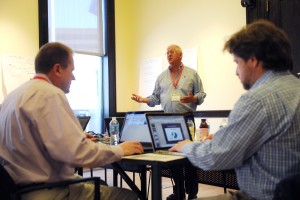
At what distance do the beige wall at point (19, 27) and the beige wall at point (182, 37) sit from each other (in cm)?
157

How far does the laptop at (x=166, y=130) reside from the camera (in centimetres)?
185

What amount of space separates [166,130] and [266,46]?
0.83 metres

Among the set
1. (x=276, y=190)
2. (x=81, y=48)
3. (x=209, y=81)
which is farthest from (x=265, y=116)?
(x=81, y=48)

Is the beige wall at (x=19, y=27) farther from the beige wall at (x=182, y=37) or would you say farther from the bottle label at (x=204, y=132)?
the bottle label at (x=204, y=132)

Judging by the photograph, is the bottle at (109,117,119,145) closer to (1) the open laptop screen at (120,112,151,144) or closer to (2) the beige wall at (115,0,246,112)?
(1) the open laptop screen at (120,112,151,144)

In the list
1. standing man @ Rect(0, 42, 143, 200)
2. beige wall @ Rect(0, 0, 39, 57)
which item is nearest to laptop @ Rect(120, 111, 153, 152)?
standing man @ Rect(0, 42, 143, 200)

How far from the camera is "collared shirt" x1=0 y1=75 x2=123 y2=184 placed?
1478 millimetres

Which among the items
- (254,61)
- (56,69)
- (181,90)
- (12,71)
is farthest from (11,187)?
(12,71)

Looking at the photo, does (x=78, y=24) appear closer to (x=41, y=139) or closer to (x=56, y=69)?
(x=56, y=69)

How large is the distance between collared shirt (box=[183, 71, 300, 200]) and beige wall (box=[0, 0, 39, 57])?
3.92m

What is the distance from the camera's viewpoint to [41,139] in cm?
151

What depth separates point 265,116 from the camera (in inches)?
45.7

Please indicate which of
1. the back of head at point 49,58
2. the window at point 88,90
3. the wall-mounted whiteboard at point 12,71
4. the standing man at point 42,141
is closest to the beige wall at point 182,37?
the window at point 88,90

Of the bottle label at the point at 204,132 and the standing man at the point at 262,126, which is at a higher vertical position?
the standing man at the point at 262,126
